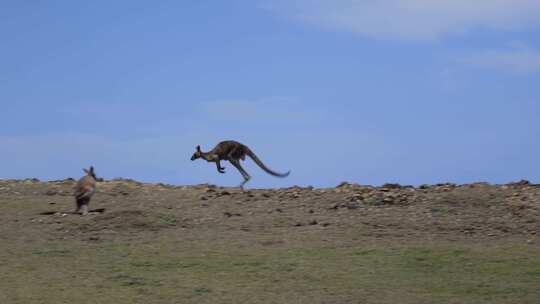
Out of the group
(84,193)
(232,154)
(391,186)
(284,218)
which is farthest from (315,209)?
(232,154)

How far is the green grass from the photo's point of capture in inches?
396

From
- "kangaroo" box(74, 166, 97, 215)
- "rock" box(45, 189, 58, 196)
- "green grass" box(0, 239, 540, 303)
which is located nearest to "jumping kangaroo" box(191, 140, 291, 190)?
"rock" box(45, 189, 58, 196)

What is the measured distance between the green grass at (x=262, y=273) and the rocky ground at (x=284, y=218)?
0.17 metres

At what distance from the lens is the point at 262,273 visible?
11.0 m

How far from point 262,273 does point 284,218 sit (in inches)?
125

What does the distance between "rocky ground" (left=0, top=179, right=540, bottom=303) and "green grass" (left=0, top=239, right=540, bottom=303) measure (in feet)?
0.56

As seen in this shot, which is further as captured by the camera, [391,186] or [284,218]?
[391,186]

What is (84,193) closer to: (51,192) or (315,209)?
(51,192)

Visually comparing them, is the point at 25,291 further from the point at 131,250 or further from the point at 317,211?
the point at 317,211

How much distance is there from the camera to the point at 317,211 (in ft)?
48.1

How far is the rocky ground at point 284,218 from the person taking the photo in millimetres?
12852

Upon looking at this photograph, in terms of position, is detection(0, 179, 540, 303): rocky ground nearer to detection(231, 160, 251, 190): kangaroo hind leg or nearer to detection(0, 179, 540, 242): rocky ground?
detection(0, 179, 540, 242): rocky ground

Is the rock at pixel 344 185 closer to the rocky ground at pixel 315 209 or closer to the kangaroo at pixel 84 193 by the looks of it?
the rocky ground at pixel 315 209

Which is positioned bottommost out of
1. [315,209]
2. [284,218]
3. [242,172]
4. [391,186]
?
[284,218]
